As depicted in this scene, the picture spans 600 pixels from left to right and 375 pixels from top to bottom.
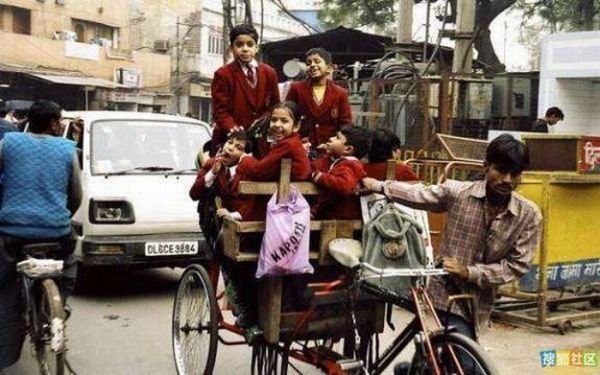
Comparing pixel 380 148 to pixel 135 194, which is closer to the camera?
pixel 380 148

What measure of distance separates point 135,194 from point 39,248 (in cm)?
261

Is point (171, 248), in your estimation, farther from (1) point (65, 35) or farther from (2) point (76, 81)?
(1) point (65, 35)

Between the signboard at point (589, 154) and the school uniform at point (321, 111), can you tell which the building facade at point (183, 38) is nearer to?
the signboard at point (589, 154)

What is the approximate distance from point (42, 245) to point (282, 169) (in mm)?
1563

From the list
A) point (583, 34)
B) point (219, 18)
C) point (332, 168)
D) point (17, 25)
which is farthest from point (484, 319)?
point (219, 18)

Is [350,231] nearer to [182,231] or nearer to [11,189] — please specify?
[11,189]

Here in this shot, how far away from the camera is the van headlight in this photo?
6.51 metres

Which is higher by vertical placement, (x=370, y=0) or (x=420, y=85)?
(x=370, y=0)

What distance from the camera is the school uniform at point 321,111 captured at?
15.4ft

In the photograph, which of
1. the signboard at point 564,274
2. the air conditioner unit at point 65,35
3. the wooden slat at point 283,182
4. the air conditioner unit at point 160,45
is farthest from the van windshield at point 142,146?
the air conditioner unit at point 160,45

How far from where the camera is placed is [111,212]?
6582 millimetres

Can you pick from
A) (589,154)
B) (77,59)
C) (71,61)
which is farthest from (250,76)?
(77,59)

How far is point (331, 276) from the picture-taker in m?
3.86

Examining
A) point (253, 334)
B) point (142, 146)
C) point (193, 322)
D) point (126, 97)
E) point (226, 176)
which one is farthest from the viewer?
point (126, 97)
